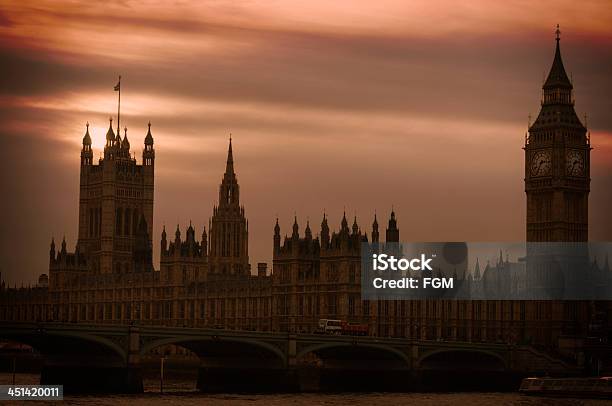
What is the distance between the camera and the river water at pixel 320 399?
85.4m

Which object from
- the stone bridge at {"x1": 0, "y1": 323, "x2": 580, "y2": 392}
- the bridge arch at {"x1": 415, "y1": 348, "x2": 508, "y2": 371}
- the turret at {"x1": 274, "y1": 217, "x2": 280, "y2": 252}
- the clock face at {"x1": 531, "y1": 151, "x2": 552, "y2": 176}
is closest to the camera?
the stone bridge at {"x1": 0, "y1": 323, "x2": 580, "y2": 392}

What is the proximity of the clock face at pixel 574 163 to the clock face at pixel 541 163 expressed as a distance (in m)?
1.62

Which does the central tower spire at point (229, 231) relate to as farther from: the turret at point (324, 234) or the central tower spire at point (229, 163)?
the turret at point (324, 234)

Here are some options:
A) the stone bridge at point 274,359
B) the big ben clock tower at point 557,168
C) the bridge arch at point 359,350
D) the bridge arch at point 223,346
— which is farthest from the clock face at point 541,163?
the bridge arch at point 223,346

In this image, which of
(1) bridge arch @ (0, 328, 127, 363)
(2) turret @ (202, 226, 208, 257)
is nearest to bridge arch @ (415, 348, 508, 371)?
(1) bridge arch @ (0, 328, 127, 363)

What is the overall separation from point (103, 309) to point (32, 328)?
278 feet

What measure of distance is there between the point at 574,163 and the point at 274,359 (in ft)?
162

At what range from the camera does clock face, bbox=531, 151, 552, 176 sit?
14400 centimetres

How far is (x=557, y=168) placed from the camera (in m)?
143

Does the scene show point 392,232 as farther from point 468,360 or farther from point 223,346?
point 223,346

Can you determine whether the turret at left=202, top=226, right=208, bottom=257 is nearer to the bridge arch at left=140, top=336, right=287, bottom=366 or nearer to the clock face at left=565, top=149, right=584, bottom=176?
the clock face at left=565, top=149, right=584, bottom=176

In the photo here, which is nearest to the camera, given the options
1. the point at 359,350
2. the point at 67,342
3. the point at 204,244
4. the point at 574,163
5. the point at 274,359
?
the point at 67,342

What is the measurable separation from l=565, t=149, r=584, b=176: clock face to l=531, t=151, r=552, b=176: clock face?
162 centimetres

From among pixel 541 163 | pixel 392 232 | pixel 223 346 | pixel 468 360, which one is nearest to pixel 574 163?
pixel 541 163
